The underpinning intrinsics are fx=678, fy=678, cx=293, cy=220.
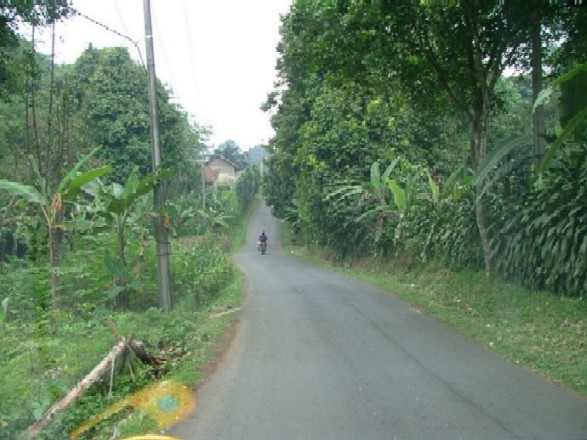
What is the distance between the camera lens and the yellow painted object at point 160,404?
6.40m

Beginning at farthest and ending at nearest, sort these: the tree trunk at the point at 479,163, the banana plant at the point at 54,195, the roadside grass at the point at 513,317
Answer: the tree trunk at the point at 479,163, the banana plant at the point at 54,195, the roadside grass at the point at 513,317

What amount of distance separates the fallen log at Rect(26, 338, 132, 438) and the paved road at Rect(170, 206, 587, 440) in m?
1.16

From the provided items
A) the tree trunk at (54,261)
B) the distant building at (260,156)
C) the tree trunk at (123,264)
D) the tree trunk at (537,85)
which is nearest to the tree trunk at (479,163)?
the tree trunk at (537,85)

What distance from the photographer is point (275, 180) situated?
42625 millimetres

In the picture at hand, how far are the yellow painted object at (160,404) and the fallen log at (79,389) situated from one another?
0.90 feet

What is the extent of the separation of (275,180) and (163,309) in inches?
1143

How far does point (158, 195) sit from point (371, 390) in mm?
8135

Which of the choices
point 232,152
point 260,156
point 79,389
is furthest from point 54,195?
point 232,152

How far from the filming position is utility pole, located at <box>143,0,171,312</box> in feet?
44.5

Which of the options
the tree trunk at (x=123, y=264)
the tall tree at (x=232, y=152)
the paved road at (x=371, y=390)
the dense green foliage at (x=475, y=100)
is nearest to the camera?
the paved road at (x=371, y=390)

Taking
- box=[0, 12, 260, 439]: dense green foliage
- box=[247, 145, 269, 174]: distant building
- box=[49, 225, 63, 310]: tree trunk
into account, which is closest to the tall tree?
box=[247, 145, 269, 174]: distant building

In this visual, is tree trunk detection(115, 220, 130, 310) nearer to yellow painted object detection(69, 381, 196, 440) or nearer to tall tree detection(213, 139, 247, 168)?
yellow painted object detection(69, 381, 196, 440)

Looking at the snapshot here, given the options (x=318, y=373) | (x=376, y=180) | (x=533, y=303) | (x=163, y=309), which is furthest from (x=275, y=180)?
(x=318, y=373)

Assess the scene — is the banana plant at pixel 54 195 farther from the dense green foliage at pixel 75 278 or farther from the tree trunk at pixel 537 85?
the tree trunk at pixel 537 85
